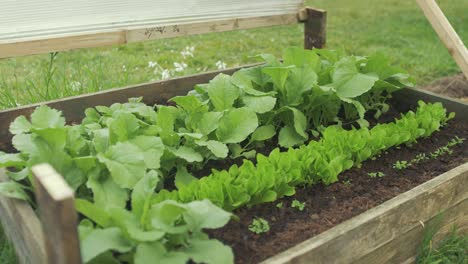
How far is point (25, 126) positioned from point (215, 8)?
139cm

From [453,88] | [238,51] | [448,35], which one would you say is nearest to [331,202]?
[448,35]

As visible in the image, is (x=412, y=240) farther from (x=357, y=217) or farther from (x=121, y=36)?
(x=121, y=36)

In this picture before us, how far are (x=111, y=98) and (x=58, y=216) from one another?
55.8 inches

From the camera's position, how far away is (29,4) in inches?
89.0

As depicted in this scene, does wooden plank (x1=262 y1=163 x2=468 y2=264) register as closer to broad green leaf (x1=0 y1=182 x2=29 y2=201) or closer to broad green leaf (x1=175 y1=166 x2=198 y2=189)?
broad green leaf (x1=175 y1=166 x2=198 y2=189)

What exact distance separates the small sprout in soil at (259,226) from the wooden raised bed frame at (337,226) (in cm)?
18

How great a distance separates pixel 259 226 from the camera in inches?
60.1

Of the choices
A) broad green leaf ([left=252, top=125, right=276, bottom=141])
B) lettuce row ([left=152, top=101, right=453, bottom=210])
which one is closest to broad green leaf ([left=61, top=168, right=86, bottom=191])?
lettuce row ([left=152, top=101, right=453, bottom=210])

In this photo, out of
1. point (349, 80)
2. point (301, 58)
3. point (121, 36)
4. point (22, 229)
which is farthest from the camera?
point (121, 36)

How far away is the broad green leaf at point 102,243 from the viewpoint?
1.13 metres

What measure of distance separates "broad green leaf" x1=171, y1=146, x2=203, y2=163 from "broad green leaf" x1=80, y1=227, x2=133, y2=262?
0.45 m

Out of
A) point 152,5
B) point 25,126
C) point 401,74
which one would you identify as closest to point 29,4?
point 152,5

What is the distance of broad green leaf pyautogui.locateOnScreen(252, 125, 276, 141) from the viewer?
1.98 metres

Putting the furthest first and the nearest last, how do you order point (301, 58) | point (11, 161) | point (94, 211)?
point (301, 58) → point (11, 161) → point (94, 211)
